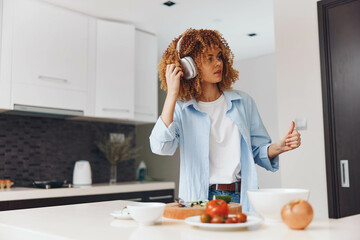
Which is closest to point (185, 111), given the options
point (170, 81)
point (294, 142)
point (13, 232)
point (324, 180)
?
point (170, 81)

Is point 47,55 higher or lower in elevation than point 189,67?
higher

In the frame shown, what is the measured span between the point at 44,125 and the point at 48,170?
1.39 ft

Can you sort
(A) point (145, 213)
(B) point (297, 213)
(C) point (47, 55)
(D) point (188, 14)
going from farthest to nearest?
1. (D) point (188, 14)
2. (C) point (47, 55)
3. (A) point (145, 213)
4. (B) point (297, 213)

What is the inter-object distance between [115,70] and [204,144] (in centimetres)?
223

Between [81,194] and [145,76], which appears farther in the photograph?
[145,76]

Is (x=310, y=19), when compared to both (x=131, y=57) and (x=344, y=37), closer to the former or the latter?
(x=344, y=37)

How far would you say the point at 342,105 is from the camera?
283 cm

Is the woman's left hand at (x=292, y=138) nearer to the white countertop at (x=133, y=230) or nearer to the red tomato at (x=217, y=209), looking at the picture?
the white countertop at (x=133, y=230)

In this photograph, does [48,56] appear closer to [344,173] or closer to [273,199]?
[344,173]

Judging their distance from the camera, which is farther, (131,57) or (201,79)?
(131,57)

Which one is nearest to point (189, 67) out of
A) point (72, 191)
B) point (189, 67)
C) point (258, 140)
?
point (189, 67)

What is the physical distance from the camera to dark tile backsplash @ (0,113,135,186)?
3.49 metres

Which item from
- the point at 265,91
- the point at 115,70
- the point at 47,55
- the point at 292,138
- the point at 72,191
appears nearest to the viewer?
the point at 292,138

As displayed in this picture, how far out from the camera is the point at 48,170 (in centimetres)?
373
